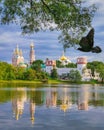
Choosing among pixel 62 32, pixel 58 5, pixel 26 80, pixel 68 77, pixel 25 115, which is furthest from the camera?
pixel 68 77

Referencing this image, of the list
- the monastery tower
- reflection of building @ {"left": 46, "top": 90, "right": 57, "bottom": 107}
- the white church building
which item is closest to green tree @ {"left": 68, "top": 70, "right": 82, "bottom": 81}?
the white church building

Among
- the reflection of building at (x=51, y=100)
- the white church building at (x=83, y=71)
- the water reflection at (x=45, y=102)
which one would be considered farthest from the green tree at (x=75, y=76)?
the reflection of building at (x=51, y=100)

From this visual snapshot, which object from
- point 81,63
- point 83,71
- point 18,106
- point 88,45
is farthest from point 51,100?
point 81,63

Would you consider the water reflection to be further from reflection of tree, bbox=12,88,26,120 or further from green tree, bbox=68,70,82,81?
green tree, bbox=68,70,82,81

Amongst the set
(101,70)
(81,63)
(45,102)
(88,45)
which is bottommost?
(45,102)

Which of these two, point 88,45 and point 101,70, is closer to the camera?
point 88,45

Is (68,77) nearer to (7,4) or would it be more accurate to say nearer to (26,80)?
(26,80)

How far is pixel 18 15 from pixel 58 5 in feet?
4.82

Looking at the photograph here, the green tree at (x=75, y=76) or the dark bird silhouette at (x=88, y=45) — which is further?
the green tree at (x=75, y=76)

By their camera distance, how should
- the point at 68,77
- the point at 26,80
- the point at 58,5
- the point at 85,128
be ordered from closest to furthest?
the point at 58,5
the point at 85,128
the point at 26,80
the point at 68,77

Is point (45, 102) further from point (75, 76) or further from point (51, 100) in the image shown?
point (75, 76)

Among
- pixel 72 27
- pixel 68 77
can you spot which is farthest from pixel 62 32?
A: pixel 68 77

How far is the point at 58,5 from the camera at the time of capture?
12391 millimetres

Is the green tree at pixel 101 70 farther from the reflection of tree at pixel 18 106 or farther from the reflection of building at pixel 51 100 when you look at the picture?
the reflection of tree at pixel 18 106
